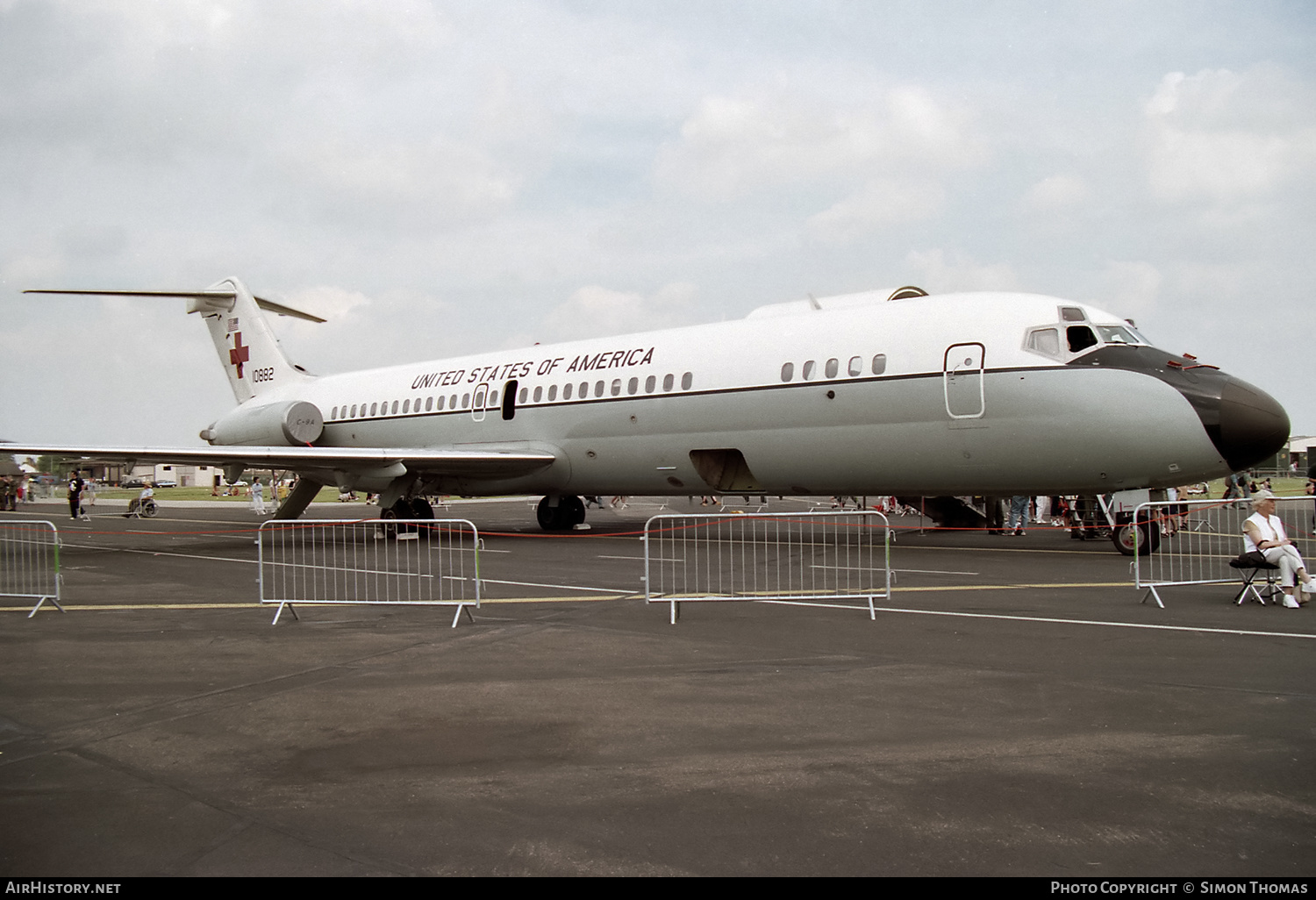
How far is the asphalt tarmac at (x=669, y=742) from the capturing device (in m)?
3.41

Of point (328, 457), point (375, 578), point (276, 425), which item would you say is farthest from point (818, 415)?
point (276, 425)

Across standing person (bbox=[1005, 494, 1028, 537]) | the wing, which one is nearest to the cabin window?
standing person (bbox=[1005, 494, 1028, 537])

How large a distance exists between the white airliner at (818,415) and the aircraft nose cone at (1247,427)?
25mm

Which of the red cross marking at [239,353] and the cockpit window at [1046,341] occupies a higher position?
the red cross marking at [239,353]

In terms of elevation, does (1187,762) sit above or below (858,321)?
below

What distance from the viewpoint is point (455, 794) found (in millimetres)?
4023

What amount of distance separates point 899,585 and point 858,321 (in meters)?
5.08

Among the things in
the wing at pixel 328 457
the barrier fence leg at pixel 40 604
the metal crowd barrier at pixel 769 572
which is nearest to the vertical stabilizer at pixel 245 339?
the wing at pixel 328 457

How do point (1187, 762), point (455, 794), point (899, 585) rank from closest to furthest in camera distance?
point (455, 794)
point (1187, 762)
point (899, 585)

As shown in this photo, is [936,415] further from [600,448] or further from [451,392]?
[451,392]

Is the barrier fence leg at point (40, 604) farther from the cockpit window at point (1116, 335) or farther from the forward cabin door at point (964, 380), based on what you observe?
the cockpit window at point (1116, 335)

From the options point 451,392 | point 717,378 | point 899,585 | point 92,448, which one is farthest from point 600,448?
point 92,448

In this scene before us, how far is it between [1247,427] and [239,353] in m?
24.2

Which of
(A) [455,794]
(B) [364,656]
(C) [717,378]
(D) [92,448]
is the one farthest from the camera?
(D) [92,448]
